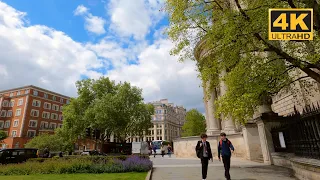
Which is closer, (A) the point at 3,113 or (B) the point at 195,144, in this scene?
(B) the point at 195,144

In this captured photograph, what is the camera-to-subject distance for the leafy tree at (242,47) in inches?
362

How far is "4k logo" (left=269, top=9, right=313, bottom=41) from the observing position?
5.00m

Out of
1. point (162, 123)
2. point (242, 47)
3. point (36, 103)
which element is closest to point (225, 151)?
point (242, 47)

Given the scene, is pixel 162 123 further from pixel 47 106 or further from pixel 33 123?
pixel 33 123

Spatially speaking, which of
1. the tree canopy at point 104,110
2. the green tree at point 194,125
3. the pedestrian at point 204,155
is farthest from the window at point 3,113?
the pedestrian at point 204,155

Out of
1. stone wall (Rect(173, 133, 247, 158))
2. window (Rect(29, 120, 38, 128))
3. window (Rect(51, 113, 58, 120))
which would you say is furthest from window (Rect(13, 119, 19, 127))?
stone wall (Rect(173, 133, 247, 158))

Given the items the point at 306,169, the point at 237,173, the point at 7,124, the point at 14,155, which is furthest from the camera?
the point at 7,124

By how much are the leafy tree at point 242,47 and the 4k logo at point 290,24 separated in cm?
365

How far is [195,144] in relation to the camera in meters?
24.6

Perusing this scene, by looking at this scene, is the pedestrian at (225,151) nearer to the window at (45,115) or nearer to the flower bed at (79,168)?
the flower bed at (79,168)

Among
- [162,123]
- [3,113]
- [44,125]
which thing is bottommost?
[44,125]

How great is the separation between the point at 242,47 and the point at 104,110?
32.5 m

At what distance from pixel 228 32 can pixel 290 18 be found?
13.8 ft

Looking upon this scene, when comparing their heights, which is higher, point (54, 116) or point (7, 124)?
point (54, 116)
